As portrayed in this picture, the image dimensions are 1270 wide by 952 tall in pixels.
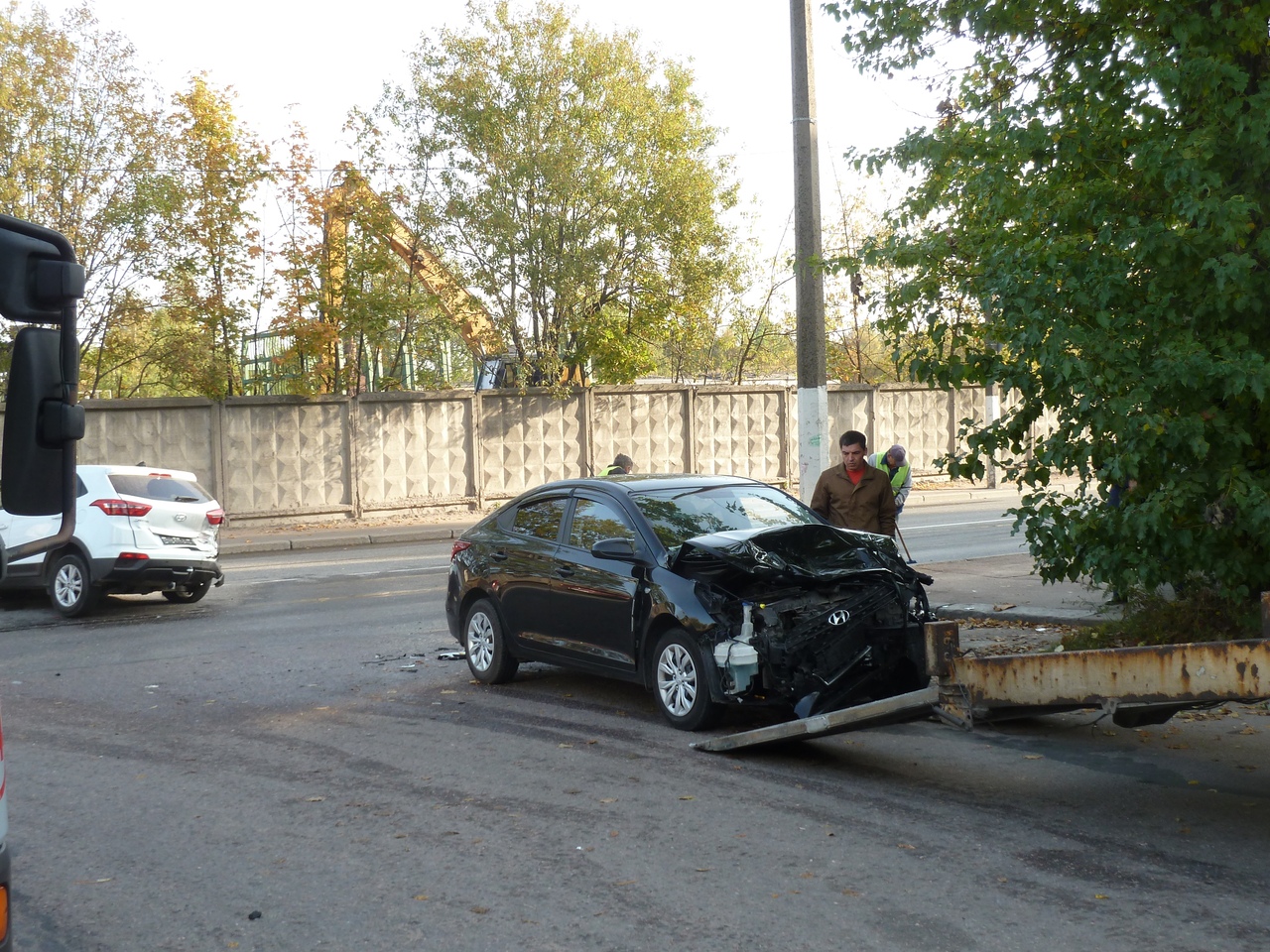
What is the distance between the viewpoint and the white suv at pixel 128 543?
13.6m

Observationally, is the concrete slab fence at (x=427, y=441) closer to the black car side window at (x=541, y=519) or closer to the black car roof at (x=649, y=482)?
the black car roof at (x=649, y=482)

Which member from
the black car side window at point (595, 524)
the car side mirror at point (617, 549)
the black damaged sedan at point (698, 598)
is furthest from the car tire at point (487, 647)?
the car side mirror at point (617, 549)

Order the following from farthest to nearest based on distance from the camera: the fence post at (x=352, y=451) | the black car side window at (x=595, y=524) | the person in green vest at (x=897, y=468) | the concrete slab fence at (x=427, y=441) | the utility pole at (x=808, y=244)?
the fence post at (x=352, y=451) → the concrete slab fence at (x=427, y=441) → the person in green vest at (x=897, y=468) → the utility pole at (x=808, y=244) → the black car side window at (x=595, y=524)

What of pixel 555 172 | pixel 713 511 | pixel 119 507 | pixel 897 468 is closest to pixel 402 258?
pixel 555 172

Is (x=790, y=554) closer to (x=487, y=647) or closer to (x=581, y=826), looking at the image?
(x=581, y=826)

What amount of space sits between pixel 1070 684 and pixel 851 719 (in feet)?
3.96

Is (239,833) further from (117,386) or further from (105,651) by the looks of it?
(117,386)

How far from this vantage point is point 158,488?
1417 cm

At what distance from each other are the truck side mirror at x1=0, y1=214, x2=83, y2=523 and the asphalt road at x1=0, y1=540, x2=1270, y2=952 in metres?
2.20

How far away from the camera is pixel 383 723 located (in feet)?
27.8

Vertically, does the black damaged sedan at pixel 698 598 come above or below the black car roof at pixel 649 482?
below

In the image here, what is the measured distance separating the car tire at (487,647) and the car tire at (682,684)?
1784mm

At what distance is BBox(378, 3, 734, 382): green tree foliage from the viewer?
81.0 feet

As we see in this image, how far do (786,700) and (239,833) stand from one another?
3.19 m
